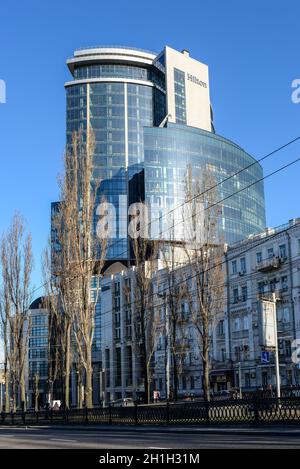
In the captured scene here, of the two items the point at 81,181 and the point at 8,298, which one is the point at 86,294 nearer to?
the point at 81,181

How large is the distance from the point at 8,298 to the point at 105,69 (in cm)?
11168

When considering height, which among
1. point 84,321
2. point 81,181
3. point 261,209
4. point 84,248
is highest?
point 261,209

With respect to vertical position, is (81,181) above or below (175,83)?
below

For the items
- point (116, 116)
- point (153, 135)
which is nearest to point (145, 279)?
point (153, 135)

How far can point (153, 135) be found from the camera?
124 m

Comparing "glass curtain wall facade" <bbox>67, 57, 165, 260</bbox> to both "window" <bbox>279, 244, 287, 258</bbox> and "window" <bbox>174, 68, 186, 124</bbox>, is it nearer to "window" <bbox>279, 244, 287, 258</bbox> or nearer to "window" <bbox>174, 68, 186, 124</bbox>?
"window" <bbox>174, 68, 186, 124</bbox>

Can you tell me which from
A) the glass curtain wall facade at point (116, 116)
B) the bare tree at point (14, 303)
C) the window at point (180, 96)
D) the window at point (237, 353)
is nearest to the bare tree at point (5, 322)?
the bare tree at point (14, 303)

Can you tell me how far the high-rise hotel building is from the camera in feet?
407

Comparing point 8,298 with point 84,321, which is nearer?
point 84,321
